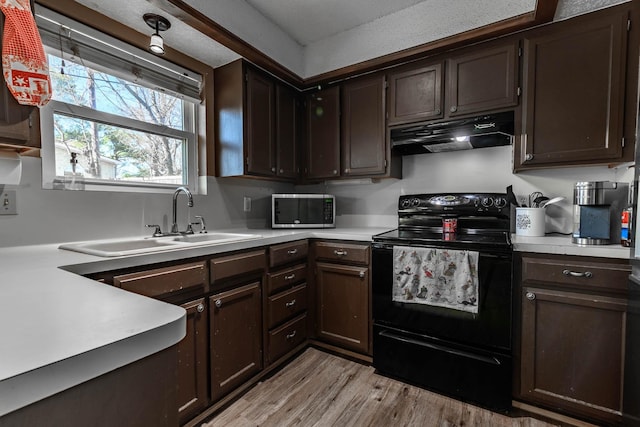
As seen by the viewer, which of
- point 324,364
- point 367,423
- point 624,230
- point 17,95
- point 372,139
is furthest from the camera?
point 372,139

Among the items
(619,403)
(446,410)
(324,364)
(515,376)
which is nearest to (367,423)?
(446,410)

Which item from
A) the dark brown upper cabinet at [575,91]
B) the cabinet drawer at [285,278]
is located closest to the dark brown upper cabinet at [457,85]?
the dark brown upper cabinet at [575,91]

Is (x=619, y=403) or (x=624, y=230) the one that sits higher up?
(x=624, y=230)

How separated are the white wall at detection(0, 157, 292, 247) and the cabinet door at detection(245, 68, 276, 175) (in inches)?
12.4

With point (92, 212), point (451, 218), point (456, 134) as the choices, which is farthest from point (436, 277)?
point (92, 212)

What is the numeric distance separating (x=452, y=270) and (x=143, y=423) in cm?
160

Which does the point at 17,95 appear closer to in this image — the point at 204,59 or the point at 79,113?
the point at 79,113

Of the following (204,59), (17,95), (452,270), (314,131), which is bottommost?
(452,270)

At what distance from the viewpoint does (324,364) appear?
208cm

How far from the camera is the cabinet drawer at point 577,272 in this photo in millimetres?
1400

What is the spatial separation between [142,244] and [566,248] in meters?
2.30

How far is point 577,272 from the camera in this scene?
1.47 metres

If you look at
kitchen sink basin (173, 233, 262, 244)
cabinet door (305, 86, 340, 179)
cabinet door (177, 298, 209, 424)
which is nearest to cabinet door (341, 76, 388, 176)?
cabinet door (305, 86, 340, 179)

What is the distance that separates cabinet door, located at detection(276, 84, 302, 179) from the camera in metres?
2.50
